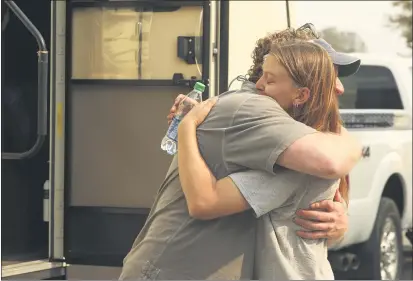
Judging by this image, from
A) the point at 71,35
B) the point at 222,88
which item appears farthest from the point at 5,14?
the point at 222,88

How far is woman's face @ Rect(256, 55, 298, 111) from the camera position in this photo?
93.5 inches

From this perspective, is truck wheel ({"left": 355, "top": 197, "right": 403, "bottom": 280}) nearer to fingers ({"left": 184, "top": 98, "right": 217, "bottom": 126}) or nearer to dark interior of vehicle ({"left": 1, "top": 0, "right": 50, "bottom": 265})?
dark interior of vehicle ({"left": 1, "top": 0, "right": 50, "bottom": 265})

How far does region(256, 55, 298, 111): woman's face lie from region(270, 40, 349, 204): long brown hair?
1 cm

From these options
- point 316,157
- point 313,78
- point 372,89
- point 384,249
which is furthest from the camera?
point 372,89

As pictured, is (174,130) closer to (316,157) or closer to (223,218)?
(223,218)

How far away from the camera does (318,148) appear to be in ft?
7.41

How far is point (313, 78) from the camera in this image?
7.73 ft

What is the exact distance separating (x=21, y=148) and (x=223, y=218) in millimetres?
2628

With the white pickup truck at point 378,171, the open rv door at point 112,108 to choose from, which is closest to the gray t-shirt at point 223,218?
the open rv door at point 112,108

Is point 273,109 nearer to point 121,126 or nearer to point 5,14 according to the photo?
point 121,126

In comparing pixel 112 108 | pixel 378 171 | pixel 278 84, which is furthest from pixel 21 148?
pixel 278 84

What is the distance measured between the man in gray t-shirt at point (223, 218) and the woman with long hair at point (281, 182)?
0.03 meters

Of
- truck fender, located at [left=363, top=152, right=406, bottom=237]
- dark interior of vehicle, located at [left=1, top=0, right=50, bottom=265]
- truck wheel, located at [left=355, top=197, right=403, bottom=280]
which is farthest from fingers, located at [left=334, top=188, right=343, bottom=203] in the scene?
truck wheel, located at [left=355, top=197, right=403, bottom=280]

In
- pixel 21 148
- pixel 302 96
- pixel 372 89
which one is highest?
pixel 372 89
